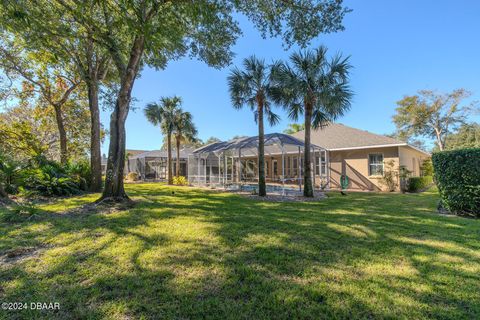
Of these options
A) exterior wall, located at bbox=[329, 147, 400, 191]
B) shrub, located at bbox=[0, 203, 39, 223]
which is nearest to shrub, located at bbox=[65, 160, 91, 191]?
shrub, located at bbox=[0, 203, 39, 223]

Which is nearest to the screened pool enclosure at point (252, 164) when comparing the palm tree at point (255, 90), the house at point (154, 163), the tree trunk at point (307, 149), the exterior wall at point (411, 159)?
the palm tree at point (255, 90)

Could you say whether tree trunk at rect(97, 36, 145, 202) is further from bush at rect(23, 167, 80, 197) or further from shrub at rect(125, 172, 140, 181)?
shrub at rect(125, 172, 140, 181)

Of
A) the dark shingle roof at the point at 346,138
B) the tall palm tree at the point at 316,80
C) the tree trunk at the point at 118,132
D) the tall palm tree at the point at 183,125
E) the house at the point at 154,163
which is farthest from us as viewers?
the house at the point at 154,163

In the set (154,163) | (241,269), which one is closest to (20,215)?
(241,269)

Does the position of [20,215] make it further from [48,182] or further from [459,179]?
[459,179]

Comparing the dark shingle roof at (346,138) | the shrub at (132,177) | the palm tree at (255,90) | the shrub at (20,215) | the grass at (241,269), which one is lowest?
the grass at (241,269)

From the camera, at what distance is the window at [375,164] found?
1527 centimetres

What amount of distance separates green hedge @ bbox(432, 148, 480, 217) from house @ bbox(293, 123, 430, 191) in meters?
7.98

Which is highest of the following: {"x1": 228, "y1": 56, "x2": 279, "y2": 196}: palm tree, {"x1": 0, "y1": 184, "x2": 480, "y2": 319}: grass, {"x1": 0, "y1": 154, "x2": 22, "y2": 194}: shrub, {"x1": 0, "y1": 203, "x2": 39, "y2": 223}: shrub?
{"x1": 228, "y1": 56, "x2": 279, "y2": 196}: palm tree

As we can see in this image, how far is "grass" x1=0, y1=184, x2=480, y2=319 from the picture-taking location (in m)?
2.34

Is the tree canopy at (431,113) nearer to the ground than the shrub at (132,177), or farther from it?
farther from it

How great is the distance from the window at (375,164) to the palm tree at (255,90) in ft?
29.5

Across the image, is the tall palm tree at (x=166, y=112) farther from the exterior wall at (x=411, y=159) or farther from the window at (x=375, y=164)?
the exterior wall at (x=411, y=159)

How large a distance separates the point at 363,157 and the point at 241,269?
15536 mm
